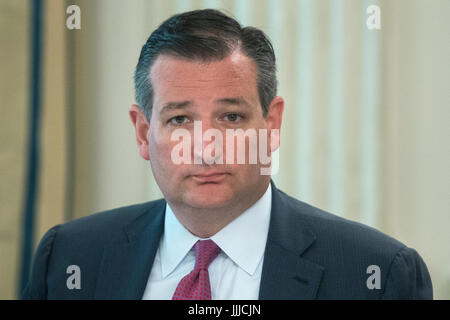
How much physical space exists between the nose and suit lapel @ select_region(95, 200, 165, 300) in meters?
0.25

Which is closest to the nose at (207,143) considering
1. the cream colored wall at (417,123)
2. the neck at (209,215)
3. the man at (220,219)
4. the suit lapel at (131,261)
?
the man at (220,219)

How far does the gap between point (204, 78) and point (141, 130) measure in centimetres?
25

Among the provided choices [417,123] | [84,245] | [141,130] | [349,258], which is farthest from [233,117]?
[417,123]

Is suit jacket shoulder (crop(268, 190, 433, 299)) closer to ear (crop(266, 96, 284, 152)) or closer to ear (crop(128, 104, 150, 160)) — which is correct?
ear (crop(266, 96, 284, 152))

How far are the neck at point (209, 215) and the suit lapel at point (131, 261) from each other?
0.29 feet

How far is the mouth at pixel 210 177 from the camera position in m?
1.10

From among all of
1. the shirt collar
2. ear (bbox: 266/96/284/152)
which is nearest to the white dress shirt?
the shirt collar

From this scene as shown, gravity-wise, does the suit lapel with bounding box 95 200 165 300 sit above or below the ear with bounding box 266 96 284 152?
below

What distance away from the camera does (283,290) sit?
1083mm

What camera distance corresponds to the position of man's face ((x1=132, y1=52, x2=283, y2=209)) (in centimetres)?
110

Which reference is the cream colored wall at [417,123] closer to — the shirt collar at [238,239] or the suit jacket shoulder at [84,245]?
the shirt collar at [238,239]

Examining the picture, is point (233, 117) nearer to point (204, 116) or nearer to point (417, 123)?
point (204, 116)

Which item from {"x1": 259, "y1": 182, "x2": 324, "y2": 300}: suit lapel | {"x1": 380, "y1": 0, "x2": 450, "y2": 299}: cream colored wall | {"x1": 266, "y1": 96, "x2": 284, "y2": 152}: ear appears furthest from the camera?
{"x1": 380, "y1": 0, "x2": 450, "y2": 299}: cream colored wall
